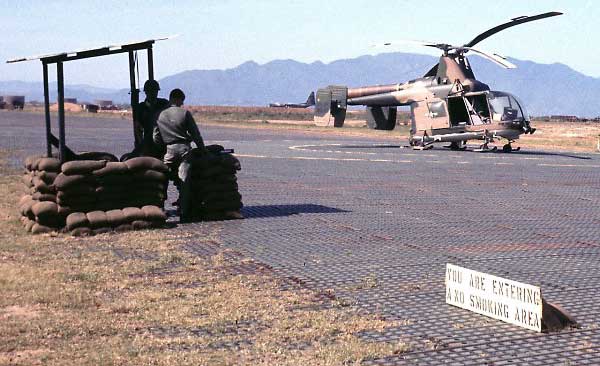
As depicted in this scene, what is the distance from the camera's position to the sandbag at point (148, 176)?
1403 centimetres

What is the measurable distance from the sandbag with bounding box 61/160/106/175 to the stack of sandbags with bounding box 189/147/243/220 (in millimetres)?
1929

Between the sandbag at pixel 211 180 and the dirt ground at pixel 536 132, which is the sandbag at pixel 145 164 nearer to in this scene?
the sandbag at pixel 211 180

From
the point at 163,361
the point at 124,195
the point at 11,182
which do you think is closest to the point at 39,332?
the point at 163,361

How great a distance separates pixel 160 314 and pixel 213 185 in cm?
673

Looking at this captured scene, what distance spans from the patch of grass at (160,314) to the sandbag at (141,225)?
164cm

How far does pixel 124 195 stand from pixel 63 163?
1090 millimetres

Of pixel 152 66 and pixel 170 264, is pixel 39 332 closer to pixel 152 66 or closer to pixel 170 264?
pixel 170 264

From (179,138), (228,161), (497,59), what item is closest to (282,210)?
(228,161)

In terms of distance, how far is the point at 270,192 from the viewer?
1991cm

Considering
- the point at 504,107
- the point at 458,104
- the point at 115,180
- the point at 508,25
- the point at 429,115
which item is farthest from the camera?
the point at 429,115

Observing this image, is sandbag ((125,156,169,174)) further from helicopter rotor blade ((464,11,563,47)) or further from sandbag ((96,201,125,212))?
helicopter rotor blade ((464,11,563,47))

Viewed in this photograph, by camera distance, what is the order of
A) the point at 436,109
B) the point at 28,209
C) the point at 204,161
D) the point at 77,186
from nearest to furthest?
the point at 77,186
the point at 28,209
the point at 204,161
the point at 436,109

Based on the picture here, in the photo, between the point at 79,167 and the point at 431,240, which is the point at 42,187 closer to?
the point at 79,167

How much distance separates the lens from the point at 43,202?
13672 millimetres
